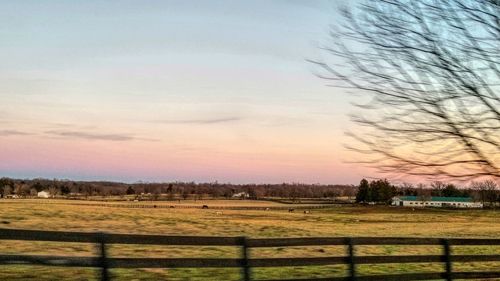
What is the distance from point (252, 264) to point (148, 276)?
3.73 m

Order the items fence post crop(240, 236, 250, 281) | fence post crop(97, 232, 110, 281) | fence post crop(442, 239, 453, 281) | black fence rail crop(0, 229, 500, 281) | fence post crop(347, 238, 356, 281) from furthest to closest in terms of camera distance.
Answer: fence post crop(442, 239, 453, 281), fence post crop(347, 238, 356, 281), fence post crop(240, 236, 250, 281), fence post crop(97, 232, 110, 281), black fence rail crop(0, 229, 500, 281)

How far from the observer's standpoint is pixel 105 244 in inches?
376

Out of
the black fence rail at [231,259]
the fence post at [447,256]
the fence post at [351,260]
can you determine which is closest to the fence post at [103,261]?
the black fence rail at [231,259]

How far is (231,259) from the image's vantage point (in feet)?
35.0

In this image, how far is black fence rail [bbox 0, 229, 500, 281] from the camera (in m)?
9.28

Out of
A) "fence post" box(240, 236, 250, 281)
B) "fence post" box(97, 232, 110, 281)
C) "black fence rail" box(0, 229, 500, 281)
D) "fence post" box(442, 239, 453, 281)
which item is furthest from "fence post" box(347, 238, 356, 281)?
"fence post" box(97, 232, 110, 281)

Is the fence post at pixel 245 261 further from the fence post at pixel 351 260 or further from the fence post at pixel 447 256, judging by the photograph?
the fence post at pixel 447 256

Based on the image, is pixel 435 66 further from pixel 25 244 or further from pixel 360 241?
pixel 25 244

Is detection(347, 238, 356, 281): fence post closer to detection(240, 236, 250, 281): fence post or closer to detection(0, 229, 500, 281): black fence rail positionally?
detection(0, 229, 500, 281): black fence rail

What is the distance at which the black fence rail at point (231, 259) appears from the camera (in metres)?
9.28

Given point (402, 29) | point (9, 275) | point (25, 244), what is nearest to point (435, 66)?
point (402, 29)

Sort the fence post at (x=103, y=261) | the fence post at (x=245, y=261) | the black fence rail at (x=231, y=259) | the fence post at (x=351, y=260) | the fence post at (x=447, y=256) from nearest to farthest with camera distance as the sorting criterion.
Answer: the black fence rail at (x=231, y=259) → the fence post at (x=103, y=261) → the fence post at (x=245, y=261) → the fence post at (x=351, y=260) → the fence post at (x=447, y=256)

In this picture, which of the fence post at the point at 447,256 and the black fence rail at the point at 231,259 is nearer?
the black fence rail at the point at 231,259

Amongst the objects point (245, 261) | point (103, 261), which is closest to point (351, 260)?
point (245, 261)
